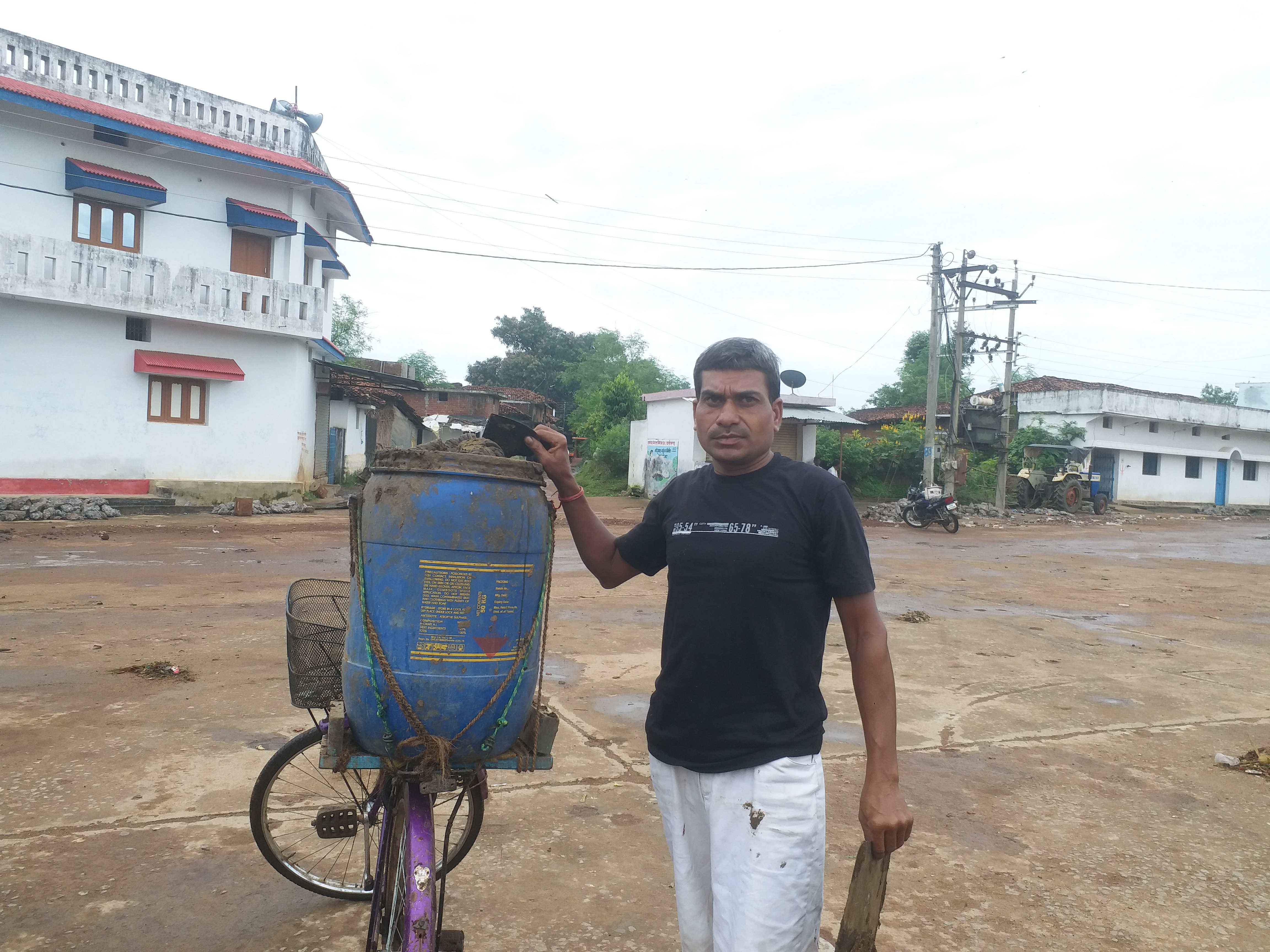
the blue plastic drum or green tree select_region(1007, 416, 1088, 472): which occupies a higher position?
green tree select_region(1007, 416, 1088, 472)

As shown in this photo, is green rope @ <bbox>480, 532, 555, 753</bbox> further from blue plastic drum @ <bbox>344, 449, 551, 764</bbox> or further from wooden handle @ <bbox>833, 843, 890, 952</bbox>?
wooden handle @ <bbox>833, 843, 890, 952</bbox>

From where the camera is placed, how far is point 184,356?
19.6m

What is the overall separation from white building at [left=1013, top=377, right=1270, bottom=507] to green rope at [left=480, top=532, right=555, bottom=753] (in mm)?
34348

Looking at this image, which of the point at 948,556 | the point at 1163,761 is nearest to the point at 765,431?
the point at 1163,761

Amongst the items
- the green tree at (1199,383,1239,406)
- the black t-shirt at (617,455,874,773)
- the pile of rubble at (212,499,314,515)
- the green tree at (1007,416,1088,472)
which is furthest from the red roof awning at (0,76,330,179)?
the green tree at (1199,383,1239,406)

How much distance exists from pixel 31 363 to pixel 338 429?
9243 millimetres

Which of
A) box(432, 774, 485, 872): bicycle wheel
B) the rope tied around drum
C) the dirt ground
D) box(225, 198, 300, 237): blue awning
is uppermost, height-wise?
box(225, 198, 300, 237): blue awning

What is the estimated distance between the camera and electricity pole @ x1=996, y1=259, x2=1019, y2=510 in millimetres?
25672

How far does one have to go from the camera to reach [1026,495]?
1115 inches

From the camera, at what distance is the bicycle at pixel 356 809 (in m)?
2.06

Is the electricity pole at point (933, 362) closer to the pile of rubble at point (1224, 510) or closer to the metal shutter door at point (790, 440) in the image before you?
the metal shutter door at point (790, 440)

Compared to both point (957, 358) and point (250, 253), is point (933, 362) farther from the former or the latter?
point (250, 253)

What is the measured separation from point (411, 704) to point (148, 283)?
63.7 feet

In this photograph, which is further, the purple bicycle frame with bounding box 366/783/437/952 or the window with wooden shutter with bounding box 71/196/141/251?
the window with wooden shutter with bounding box 71/196/141/251
